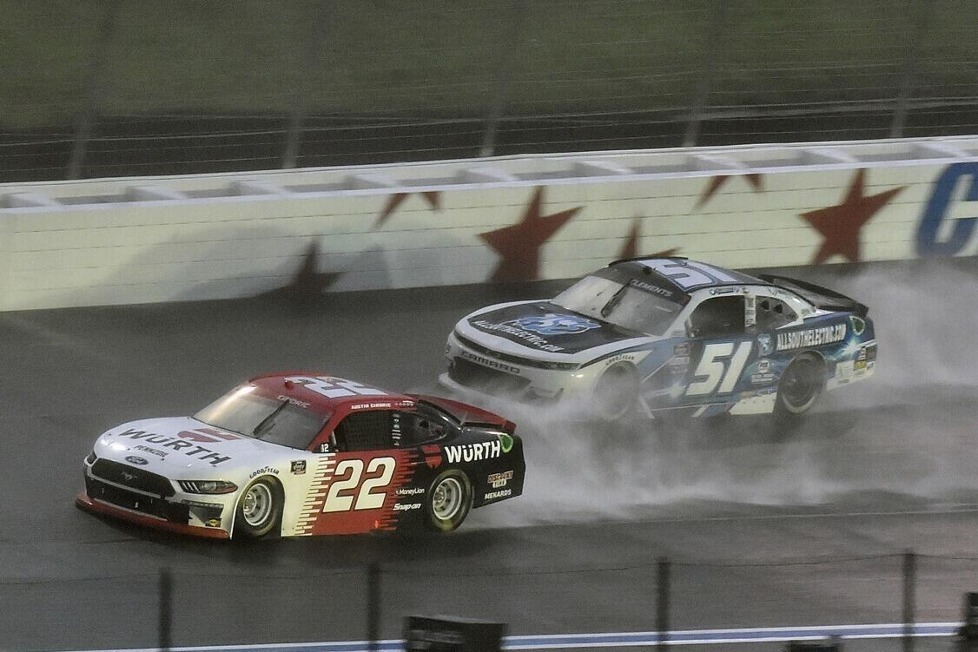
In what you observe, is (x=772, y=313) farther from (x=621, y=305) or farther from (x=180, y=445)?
(x=180, y=445)

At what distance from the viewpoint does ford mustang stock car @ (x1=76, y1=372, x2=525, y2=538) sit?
11.8 meters

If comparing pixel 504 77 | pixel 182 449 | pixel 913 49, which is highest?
pixel 913 49

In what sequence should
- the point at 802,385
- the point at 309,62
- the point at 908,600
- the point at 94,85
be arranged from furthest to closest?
the point at 309,62, the point at 94,85, the point at 802,385, the point at 908,600

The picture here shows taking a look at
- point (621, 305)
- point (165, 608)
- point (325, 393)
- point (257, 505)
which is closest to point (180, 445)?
point (257, 505)

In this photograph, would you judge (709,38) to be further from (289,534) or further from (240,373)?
(289,534)

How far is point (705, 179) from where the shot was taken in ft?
69.1

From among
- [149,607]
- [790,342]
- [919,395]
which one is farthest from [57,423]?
[919,395]

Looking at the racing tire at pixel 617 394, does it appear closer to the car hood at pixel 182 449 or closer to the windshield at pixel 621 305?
the windshield at pixel 621 305

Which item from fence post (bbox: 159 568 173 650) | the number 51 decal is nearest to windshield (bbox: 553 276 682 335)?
the number 51 decal

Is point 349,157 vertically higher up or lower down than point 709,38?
lower down

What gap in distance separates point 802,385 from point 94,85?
8252mm

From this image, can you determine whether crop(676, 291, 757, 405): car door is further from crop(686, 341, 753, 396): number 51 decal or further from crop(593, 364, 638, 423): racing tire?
crop(593, 364, 638, 423): racing tire

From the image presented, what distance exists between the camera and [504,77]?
2148cm

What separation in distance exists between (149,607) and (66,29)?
10225mm
